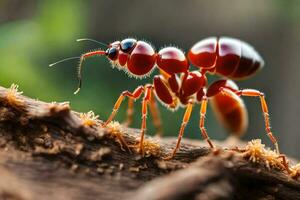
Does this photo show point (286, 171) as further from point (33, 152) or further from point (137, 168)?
point (33, 152)

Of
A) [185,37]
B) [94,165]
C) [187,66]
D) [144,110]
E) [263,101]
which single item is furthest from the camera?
[185,37]

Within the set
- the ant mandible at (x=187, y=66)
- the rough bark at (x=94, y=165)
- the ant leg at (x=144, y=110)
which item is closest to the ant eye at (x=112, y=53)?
the ant mandible at (x=187, y=66)

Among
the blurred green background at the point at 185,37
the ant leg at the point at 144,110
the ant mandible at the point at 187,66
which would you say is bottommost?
the ant leg at the point at 144,110

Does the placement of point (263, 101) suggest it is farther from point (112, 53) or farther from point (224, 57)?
point (112, 53)

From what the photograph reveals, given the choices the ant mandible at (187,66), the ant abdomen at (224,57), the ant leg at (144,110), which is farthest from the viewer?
the ant abdomen at (224,57)

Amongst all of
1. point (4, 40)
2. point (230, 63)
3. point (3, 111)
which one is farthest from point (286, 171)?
point (4, 40)

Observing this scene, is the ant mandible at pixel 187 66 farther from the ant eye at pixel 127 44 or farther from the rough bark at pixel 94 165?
Answer: the rough bark at pixel 94 165

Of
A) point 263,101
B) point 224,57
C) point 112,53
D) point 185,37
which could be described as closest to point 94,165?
point 112,53
